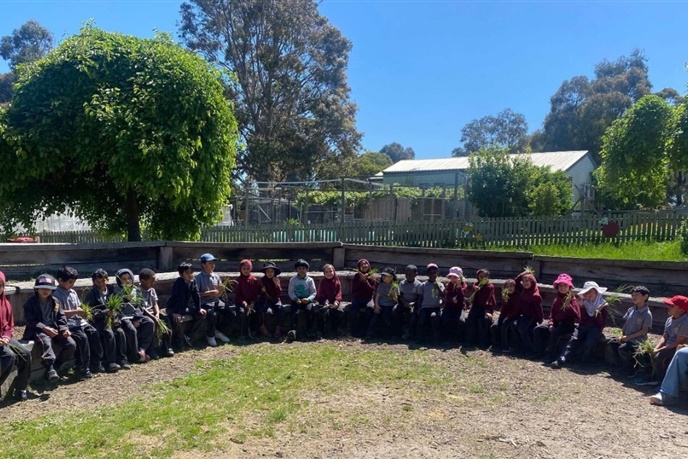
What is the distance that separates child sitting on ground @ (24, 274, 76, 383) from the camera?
5.71 meters

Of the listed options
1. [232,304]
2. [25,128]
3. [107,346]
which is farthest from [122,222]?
[107,346]

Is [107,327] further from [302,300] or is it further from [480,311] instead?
[480,311]

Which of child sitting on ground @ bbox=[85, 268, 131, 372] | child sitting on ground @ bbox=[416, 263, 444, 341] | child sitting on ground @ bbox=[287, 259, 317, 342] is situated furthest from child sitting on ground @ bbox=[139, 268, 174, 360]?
child sitting on ground @ bbox=[416, 263, 444, 341]

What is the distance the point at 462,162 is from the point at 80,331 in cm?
3156

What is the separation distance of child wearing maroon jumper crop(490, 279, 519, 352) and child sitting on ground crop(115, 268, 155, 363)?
4.47 metres

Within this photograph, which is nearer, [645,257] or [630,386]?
[630,386]

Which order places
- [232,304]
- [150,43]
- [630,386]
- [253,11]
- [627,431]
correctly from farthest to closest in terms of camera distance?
[253,11], [150,43], [232,304], [630,386], [627,431]

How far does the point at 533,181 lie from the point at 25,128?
48.2 feet

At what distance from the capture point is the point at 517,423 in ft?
15.9

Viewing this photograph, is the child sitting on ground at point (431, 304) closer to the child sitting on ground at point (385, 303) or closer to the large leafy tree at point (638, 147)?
the child sitting on ground at point (385, 303)

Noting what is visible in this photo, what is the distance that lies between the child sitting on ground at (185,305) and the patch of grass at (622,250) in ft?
22.0

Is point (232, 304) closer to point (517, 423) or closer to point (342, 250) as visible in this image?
point (342, 250)

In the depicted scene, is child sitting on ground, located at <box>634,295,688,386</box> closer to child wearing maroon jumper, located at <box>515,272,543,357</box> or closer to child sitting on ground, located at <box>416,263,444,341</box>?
child wearing maroon jumper, located at <box>515,272,543,357</box>

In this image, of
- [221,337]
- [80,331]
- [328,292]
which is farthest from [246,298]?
[80,331]
